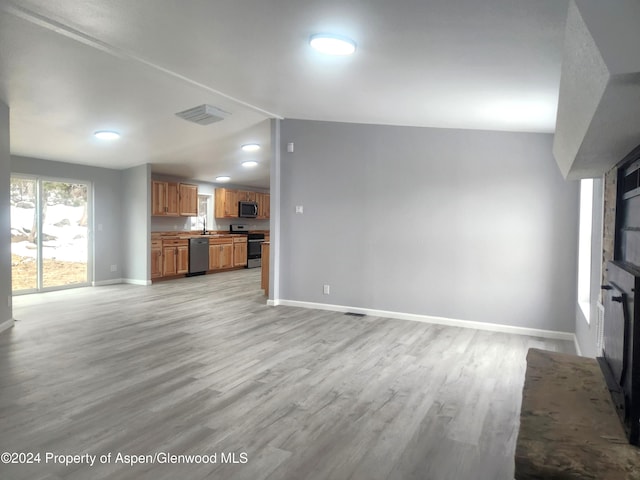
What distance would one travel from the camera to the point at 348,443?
2260 millimetres

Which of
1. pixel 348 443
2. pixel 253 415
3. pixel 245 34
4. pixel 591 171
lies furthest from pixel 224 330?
pixel 591 171

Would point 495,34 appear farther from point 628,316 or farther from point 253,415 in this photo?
point 253,415

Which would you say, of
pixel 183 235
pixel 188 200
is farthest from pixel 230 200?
pixel 183 235

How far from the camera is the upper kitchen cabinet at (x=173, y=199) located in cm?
829

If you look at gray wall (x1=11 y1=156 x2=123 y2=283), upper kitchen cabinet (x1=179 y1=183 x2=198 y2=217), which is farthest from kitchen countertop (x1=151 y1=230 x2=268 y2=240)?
gray wall (x1=11 y1=156 x2=123 y2=283)

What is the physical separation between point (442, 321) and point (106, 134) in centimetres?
501

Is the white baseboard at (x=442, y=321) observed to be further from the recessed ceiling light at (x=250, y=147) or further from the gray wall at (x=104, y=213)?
the gray wall at (x=104, y=213)

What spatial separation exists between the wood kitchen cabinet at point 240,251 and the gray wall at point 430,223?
4.40m

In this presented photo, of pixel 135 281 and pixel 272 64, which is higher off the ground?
pixel 272 64

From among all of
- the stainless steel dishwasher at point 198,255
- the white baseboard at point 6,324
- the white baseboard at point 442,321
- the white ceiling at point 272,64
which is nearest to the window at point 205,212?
the stainless steel dishwasher at point 198,255

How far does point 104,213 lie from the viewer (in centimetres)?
770

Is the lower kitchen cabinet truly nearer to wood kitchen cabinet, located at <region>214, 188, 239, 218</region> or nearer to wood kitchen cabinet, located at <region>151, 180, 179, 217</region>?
wood kitchen cabinet, located at <region>151, 180, 179, 217</region>

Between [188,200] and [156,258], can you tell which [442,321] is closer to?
[156,258]

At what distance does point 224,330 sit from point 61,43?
Result: 118 inches
